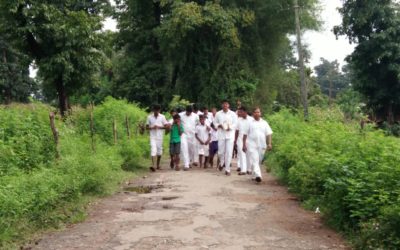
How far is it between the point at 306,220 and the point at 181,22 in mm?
20471

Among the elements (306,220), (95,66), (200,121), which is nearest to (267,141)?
(200,121)

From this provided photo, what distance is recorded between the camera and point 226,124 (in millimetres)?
13773

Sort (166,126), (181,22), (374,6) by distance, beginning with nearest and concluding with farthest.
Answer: (166,126), (181,22), (374,6)

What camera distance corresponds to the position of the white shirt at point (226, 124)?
1376 centimetres

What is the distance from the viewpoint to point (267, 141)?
1267 centimetres

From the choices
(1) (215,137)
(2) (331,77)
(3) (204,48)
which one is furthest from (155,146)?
(2) (331,77)

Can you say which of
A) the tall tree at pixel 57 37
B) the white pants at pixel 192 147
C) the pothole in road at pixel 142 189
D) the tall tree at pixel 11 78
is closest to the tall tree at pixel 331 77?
the tall tree at pixel 11 78

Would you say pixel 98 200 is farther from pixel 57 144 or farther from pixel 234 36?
pixel 234 36

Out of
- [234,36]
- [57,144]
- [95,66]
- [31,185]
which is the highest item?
[234,36]

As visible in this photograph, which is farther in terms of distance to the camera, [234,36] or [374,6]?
[374,6]

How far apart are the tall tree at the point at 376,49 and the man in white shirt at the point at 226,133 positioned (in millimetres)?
18629

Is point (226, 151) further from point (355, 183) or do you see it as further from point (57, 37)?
point (57, 37)

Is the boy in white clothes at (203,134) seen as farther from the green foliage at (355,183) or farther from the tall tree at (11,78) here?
the tall tree at (11,78)

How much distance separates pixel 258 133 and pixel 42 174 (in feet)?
19.2
